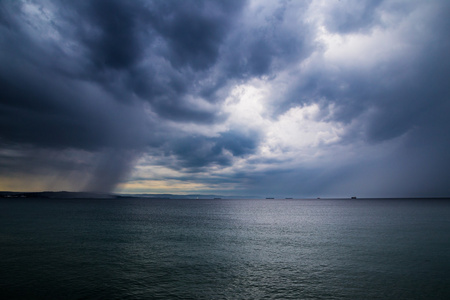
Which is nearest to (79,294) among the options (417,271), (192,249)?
(192,249)

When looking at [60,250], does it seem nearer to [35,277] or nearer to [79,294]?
[35,277]

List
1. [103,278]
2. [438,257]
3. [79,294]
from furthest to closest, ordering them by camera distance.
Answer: [438,257] → [103,278] → [79,294]

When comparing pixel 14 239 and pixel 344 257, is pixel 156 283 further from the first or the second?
pixel 14 239

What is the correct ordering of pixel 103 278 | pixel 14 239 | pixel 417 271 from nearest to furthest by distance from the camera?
pixel 103 278 < pixel 417 271 < pixel 14 239

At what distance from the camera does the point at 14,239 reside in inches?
1959

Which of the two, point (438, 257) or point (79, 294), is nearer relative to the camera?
point (79, 294)

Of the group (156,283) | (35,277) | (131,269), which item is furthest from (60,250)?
(156,283)

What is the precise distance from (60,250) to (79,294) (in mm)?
22163

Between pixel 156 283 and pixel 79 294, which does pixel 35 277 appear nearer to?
pixel 79 294

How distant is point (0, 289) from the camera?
23953 mm

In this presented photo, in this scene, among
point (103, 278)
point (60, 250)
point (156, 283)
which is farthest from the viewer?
point (60, 250)

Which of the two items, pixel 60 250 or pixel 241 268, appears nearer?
pixel 241 268

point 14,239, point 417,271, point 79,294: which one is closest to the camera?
point 79,294

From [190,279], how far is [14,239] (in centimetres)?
4383
